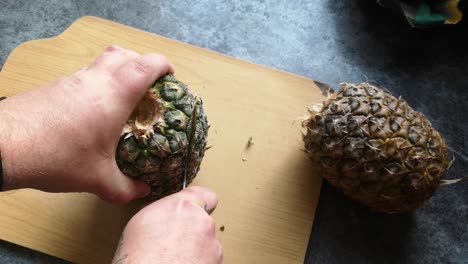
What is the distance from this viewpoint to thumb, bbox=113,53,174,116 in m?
0.94

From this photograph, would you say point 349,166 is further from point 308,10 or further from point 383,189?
point 308,10

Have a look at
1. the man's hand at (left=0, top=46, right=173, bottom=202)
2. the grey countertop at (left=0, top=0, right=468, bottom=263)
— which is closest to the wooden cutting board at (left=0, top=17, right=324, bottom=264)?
the grey countertop at (left=0, top=0, right=468, bottom=263)

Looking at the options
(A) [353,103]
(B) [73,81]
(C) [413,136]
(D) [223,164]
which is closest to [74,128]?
(B) [73,81]

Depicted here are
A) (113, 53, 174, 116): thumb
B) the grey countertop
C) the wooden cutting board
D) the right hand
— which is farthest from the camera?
the grey countertop

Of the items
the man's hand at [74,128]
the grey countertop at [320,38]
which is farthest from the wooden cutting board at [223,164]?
the man's hand at [74,128]

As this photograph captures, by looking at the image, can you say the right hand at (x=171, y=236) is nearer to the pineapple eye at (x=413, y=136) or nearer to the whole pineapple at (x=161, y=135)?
the whole pineapple at (x=161, y=135)

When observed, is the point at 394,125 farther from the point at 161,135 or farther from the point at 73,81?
the point at 73,81

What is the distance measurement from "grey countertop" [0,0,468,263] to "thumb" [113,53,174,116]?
47 cm

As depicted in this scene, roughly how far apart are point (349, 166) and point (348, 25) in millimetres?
567

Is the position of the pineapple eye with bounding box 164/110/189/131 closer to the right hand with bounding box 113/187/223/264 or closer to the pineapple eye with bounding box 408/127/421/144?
the right hand with bounding box 113/187/223/264

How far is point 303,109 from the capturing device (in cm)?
129

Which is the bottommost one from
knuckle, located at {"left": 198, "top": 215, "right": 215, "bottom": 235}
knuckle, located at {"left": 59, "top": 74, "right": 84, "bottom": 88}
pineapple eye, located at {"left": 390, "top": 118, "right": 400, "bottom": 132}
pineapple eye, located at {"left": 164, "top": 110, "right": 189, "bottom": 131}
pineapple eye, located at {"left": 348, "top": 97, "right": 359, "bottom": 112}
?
knuckle, located at {"left": 198, "top": 215, "right": 215, "bottom": 235}

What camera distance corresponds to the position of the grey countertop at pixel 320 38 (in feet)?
4.58

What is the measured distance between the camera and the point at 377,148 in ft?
3.47
